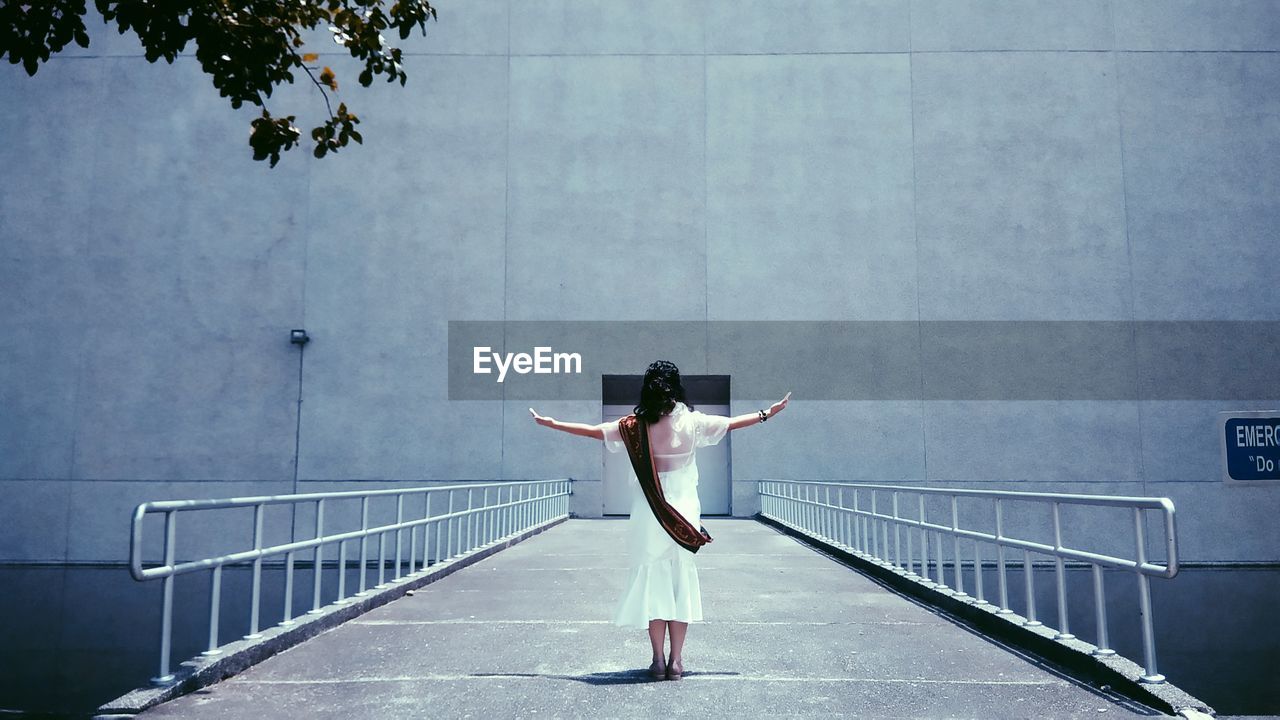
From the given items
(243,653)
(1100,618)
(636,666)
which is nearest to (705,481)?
(636,666)

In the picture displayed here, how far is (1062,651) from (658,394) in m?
2.94

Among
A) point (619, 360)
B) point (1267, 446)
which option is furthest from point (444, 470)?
point (1267, 446)

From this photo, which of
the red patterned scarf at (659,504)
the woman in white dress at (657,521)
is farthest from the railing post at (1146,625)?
the red patterned scarf at (659,504)

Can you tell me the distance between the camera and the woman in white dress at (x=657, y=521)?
5453mm

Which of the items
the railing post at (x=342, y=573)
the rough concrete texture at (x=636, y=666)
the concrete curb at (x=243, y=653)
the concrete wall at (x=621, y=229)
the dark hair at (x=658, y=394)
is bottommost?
the rough concrete texture at (x=636, y=666)

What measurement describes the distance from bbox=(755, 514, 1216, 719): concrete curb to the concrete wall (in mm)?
14019

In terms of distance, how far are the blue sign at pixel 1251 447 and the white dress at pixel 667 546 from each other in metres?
2.38

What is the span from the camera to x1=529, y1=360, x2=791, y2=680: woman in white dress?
5.45 m

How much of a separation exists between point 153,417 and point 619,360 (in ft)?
35.4

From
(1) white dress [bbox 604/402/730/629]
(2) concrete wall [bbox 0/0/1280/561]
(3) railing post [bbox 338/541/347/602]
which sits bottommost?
(3) railing post [bbox 338/541/347/602]

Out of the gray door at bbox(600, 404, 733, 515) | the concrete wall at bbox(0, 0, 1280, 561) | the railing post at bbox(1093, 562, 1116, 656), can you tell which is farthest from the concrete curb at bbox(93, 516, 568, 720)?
the gray door at bbox(600, 404, 733, 515)

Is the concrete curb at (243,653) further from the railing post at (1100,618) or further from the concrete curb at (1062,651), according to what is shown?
the railing post at (1100,618)

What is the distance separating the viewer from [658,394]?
546 centimetres

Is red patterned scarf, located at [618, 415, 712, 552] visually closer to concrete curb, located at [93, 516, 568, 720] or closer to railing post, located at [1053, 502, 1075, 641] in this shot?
railing post, located at [1053, 502, 1075, 641]
